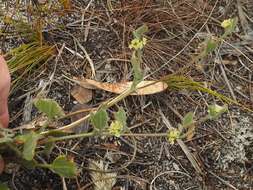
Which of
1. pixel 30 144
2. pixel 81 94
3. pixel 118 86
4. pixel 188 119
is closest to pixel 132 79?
pixel 118 86

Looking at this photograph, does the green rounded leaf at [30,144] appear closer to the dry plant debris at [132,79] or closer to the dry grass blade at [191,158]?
the dry plant debris at [132,79]

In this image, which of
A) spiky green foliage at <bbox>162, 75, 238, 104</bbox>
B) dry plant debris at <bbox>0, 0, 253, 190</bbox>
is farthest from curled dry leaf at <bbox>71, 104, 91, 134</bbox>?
spiky green foliage at <bbox>162, 75, 238, 104</bbox>

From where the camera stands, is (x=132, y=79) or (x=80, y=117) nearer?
(x=80, y=117)

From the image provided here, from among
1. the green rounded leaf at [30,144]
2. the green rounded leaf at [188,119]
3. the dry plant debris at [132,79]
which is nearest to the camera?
the green rounded leaf at [30,144]

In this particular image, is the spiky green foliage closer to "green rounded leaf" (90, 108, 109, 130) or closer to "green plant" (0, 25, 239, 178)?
"green plant" (0, 25, 239, 178)

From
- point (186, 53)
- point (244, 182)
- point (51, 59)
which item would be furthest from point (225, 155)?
point (51, 59)

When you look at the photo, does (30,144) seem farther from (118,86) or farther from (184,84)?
(184,84)

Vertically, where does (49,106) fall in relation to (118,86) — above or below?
above

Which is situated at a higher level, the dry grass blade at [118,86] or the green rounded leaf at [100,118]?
the green rounded leaf at [100,118]

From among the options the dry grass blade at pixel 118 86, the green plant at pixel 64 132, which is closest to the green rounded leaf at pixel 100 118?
the green plant at pixel 64 132
